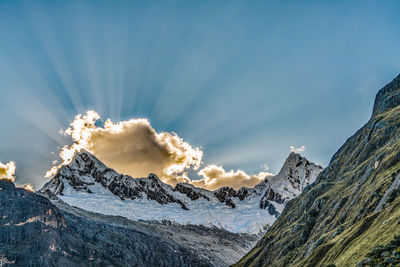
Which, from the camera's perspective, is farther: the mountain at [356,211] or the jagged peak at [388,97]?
the jagged peak at [388,97]

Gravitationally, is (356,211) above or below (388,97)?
below

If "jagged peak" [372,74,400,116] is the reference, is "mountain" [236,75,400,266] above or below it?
below

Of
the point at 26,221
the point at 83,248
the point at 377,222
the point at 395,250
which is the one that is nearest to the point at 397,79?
the point at 377,222

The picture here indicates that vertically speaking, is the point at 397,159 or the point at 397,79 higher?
the point at 397,79

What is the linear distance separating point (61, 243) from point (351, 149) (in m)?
161

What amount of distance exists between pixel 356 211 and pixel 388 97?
86108 mm

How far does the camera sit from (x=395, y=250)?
47656mm

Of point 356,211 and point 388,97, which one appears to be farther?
point 388,97

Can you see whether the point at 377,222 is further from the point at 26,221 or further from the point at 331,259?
the point at 26,221

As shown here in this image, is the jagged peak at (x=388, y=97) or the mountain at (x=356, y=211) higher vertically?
the jagged peak at (x=388, y=97)

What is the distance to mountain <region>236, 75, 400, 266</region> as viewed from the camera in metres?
56.4

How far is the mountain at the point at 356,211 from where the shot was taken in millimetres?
56356

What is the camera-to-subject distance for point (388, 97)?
496 feet

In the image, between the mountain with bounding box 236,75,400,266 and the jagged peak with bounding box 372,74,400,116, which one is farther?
the jagged peak with bounding box 372,74,400,116
